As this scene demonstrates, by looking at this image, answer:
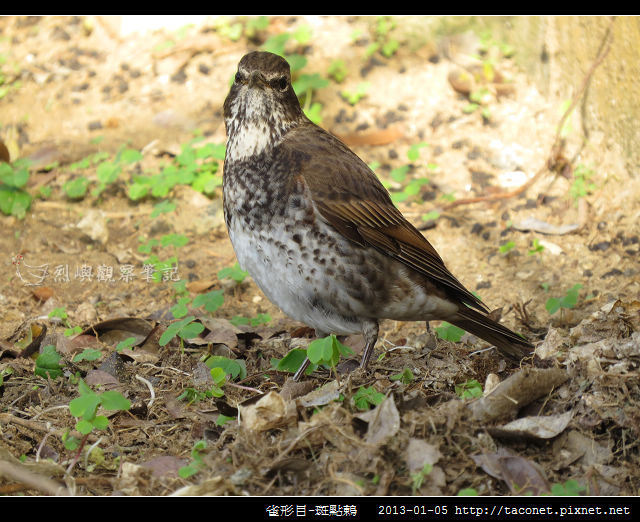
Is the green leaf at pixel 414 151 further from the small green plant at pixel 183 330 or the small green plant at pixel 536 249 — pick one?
the small green plant at pixel 183 330

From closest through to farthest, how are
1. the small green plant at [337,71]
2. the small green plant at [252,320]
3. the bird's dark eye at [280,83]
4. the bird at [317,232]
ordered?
the bird at [317,232], the bird's dark eye at [280,83], the small green plant at [252,320], the small green plant at [337,71]

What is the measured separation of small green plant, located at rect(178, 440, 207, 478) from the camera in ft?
10.6

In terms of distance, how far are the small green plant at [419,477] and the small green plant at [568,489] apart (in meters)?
0.46

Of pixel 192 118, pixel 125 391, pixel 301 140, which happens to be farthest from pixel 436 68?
pixel 125 391

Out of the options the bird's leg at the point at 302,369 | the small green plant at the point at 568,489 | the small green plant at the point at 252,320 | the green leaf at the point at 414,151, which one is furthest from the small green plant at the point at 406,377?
the green leaf at the point at 414,151

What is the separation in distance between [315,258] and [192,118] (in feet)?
13.0

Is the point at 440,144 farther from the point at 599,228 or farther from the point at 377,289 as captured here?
the point at 377,289

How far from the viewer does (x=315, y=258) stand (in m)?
4.16

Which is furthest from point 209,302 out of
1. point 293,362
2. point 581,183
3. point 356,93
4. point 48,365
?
point 356,93

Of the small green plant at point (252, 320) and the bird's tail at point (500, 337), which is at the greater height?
the bird's tail at point (500, 337)

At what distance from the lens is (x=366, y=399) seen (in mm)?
→ 3543

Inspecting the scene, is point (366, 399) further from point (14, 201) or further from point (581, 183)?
point (14, 201)

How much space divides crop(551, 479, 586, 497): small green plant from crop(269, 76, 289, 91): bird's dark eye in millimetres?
2461

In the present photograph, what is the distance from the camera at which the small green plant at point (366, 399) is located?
351 cm
